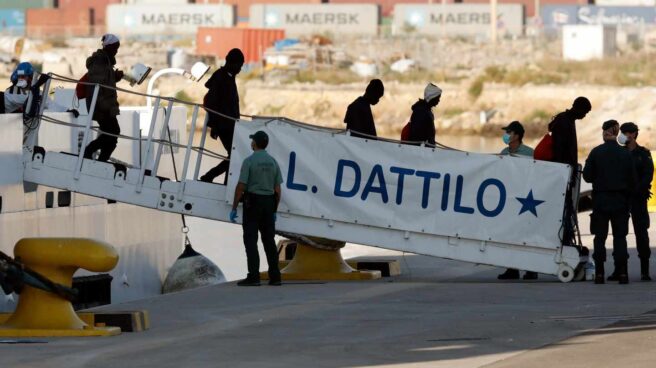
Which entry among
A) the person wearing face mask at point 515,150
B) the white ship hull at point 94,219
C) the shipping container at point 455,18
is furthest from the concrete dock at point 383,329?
the shipping container at point 455,18

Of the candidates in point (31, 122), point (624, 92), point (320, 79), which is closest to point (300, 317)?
point (31, 122)

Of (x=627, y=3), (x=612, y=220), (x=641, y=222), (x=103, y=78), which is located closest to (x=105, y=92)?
(x=103, y=78)

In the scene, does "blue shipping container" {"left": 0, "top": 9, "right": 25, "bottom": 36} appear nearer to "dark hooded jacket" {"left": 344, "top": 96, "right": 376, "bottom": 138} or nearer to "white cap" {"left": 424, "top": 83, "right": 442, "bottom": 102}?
"dark hooded jacket" {"left": 344, "top": 96, "right": 376, "bottom": 138}

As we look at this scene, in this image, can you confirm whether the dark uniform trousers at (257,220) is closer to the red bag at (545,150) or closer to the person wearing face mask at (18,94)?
the person wearing face mask at (18,94)

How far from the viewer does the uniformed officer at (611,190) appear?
16500 millimetres

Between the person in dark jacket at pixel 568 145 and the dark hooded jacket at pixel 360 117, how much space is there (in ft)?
6.48

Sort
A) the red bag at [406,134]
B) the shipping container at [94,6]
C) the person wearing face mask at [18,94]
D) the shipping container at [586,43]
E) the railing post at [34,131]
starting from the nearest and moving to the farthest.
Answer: the railing post at [34,131]
the person wearing face mask at [18,94]
the red bag at [406,134]
the shipping container at [586,43]
the shipping container at [94,6]

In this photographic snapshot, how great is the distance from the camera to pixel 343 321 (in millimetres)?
13898

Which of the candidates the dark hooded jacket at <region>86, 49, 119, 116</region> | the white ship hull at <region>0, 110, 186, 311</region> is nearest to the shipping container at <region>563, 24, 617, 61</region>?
the white ship hull at <region>0, 110, 186, 311</region>

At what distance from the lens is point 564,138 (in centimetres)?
1728

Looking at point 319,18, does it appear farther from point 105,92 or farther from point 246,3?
point 105,92

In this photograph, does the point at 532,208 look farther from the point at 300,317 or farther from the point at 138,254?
the point at 138,254

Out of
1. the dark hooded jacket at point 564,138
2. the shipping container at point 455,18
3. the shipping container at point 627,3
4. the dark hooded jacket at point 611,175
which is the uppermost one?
the shipping container at point 627,3

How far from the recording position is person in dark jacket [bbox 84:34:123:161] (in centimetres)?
1694
